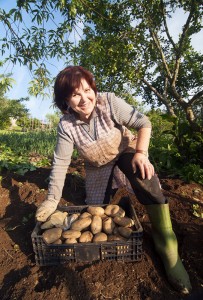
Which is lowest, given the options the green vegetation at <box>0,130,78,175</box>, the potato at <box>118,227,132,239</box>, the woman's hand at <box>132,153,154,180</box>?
the potato at <box>118,227,132,239</box>

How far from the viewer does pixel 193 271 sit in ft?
5.70

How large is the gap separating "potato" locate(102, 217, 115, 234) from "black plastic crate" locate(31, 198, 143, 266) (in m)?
0.12

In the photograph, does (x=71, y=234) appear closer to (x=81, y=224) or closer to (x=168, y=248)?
(x=81, y=224)

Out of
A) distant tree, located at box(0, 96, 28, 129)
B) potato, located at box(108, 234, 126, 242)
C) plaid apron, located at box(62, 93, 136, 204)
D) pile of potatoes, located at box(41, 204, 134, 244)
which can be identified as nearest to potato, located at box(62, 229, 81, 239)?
pile of potatoes, located at box(41, 204, 134, 244)

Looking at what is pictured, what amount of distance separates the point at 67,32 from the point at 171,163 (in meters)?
1.85

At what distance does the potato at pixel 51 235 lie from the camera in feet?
5.57

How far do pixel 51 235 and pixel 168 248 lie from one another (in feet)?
2.54

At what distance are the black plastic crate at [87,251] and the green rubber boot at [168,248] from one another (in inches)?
5.4

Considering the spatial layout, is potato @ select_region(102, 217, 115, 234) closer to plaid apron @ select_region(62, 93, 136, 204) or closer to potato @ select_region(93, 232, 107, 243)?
potato @ select_region(93, 232, 107, 243)

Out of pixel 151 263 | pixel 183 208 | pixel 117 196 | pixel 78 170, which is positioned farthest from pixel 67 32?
pixel 151 263

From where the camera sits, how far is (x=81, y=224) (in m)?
1.81

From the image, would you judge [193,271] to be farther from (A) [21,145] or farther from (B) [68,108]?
(A) [21,145]

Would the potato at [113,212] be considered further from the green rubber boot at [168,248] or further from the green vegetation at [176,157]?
the green vegetation at [176,157]

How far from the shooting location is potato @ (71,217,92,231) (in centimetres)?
181
